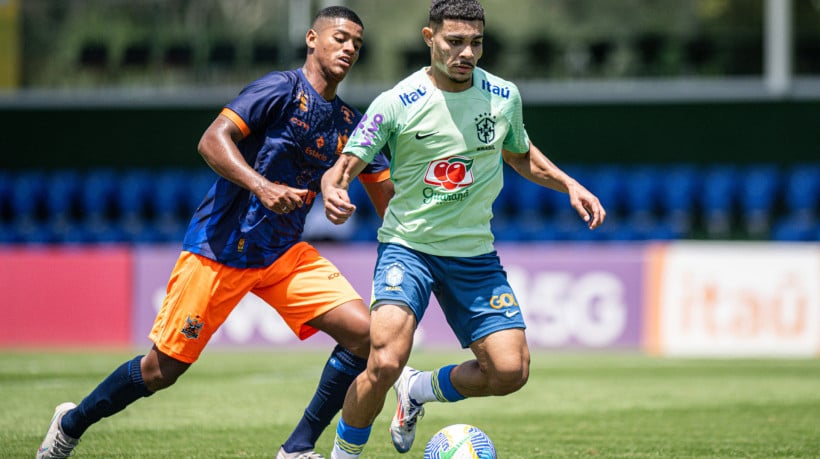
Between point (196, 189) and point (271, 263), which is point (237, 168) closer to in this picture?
point (271, 263)

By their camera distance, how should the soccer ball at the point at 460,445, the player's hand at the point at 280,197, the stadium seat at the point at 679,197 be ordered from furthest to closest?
the stadium seat at the point at 679,197, the soccer ball at the point at 460,445, the player's hand at the point at 280,197

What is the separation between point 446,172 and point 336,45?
1.00 meters

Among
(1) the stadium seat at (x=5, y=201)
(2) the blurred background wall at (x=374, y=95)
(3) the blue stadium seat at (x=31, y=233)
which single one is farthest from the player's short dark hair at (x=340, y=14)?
(1) the stadium seat at (x=5, y=201)

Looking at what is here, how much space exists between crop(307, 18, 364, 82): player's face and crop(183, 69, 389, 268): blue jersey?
0.16m

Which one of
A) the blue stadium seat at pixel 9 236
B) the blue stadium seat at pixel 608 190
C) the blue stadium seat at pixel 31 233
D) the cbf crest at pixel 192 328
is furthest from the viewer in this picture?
the blue stadium seat at pixel 31 233

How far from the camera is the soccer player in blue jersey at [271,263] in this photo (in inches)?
227

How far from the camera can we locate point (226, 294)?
5.85 m

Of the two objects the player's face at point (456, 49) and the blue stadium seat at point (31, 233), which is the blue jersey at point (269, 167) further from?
the blue stadium seat at point (31, 233)

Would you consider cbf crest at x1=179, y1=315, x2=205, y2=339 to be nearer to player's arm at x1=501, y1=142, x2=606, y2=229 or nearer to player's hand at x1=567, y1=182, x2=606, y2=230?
player's arm at x1=501, y1=142, x2=606, y2=229

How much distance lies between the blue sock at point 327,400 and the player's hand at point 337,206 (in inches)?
43.4

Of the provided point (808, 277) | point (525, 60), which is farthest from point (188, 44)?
point (808, 277)

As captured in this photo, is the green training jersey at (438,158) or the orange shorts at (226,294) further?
the orange shorts at (226,294)

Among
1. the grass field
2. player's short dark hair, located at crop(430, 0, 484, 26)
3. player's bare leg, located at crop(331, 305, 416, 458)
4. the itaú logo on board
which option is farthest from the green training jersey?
the grass field

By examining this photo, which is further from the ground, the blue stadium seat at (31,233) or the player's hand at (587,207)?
the player's hand at (587,207)
